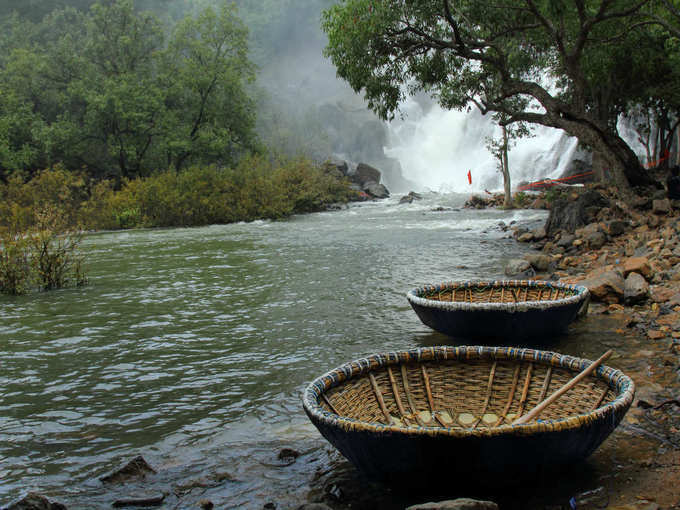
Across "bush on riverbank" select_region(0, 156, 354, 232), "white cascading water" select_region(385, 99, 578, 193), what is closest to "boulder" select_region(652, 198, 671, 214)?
"bush on riverbank" select_region(0, 156, 354, 232)

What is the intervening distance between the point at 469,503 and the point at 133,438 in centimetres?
258

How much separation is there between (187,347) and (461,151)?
4824cm

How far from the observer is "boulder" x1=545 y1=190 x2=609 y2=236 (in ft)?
47.5

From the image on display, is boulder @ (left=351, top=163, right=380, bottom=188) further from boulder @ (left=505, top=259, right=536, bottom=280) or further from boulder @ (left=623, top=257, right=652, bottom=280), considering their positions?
boulder @ (left=623, top=257, right=652, bottom=280)

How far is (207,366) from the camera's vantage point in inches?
225

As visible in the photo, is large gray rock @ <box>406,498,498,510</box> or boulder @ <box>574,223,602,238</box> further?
boulder @ <box>574,223,602,238</box>

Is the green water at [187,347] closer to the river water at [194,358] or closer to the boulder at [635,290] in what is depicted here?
the river water at [194,358]

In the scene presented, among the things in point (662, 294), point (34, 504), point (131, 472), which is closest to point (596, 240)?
point (662, 294)

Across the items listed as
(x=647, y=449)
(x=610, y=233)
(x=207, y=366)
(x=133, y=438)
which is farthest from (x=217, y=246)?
(x=647, y=449)

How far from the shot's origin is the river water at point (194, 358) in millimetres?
3713

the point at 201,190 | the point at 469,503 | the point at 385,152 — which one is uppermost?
the point at 385,152

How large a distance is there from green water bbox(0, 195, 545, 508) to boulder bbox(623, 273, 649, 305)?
257cm

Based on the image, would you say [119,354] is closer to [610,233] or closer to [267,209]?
[610,233]

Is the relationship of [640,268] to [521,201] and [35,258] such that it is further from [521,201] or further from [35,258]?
[521,201]
